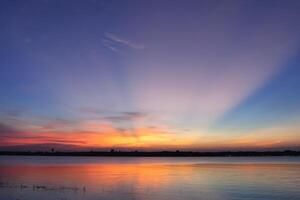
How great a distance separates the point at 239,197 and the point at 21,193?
23061 millimetres

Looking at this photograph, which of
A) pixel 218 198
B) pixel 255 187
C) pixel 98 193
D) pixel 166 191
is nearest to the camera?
pixel 218 198

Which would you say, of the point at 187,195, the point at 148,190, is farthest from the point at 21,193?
the point at 187,195

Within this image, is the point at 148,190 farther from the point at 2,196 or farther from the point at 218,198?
the point at 2,196

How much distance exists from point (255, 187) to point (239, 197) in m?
10.4

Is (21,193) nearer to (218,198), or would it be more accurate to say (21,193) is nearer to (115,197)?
(115,197)

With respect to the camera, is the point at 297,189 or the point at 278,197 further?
the point at 297,189

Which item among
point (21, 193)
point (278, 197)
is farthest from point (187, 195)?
point (21, 193)

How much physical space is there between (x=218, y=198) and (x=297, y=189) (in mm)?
12571

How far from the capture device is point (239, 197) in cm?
4016

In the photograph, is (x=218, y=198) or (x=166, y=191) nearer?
(x=218, y=198)

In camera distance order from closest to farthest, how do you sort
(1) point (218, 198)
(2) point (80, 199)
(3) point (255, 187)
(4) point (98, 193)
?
(2) point (80, 199) < (1) point (218, 198) < (4) point (98, 193) < (3) point (255, 187)

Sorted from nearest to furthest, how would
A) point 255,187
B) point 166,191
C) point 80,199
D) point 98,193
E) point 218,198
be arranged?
1. point 80,199
2. point 218,198
3. point 98,193
4. point 166,191
5. point 255,187

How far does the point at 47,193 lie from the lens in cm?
4128

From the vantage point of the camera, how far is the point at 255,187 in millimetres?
49562
